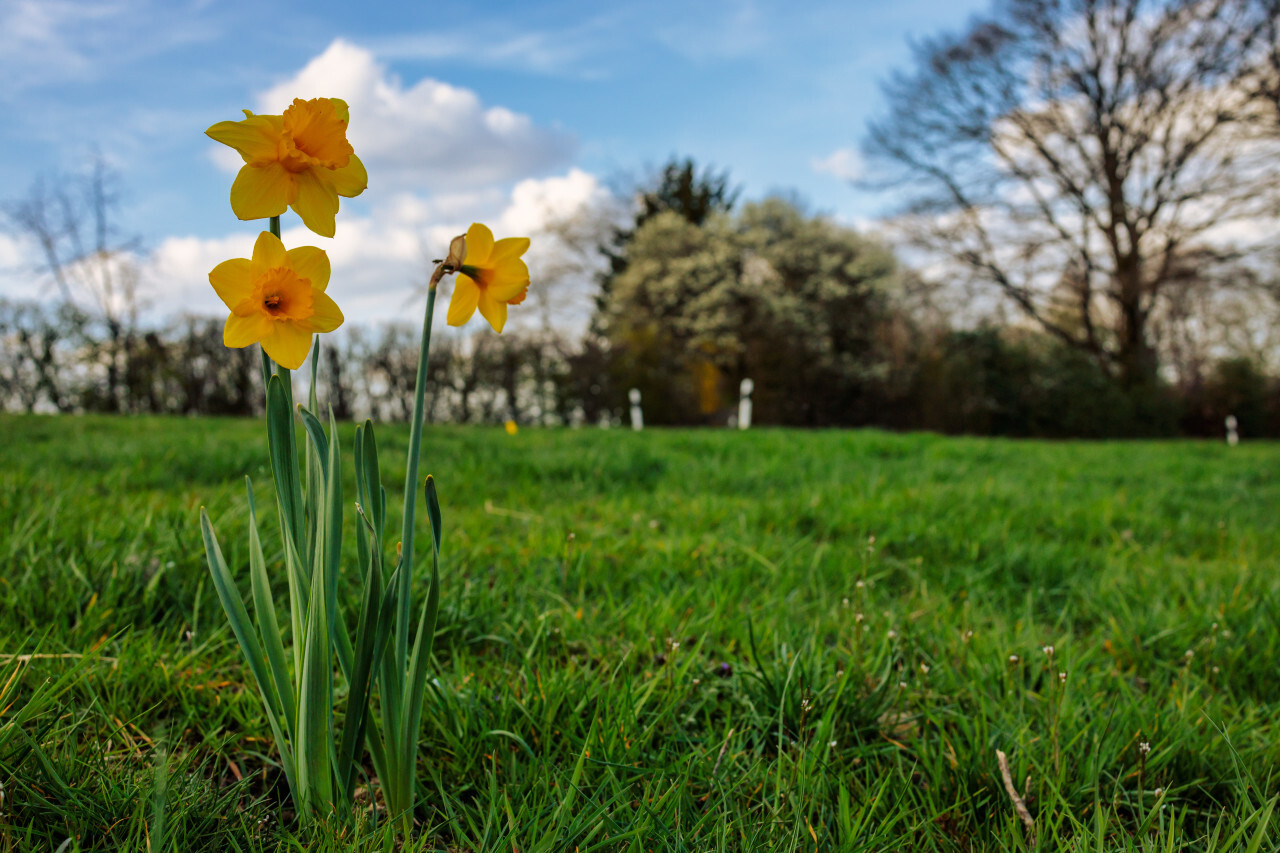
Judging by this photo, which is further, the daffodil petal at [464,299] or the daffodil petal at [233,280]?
the daffodil petal at [464,299]

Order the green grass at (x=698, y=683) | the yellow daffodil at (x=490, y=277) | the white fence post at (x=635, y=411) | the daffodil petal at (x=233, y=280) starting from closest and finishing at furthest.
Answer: the daffodil petal at (x=233, y=280), the yellow daffodil at (x=490, y=277), the green grass at (x=698, y=683), the white fence post at (x=635, y=411)

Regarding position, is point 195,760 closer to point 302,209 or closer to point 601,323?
point 302,209

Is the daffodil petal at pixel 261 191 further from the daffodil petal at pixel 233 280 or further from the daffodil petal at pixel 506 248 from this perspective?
the daffodil petal at pixel 506 248

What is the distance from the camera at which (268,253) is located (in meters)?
0.73

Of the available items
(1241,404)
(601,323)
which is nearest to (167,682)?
(601,323)

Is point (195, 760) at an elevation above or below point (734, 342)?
below

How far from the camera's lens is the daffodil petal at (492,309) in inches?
32.5

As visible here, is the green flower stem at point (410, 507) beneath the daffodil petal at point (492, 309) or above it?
beneath

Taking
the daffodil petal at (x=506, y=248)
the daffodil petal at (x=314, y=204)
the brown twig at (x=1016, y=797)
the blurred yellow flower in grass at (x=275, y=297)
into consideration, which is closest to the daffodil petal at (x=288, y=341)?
the blurred yellow flower in grass at (x=275, y=297)

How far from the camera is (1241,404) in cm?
1441

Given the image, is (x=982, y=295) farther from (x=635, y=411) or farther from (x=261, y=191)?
(x=261, y=191)

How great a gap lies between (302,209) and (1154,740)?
157cm

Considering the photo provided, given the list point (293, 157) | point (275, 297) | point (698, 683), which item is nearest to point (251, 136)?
point (293, 157)

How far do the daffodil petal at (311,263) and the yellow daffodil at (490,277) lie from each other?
0.46 ft
